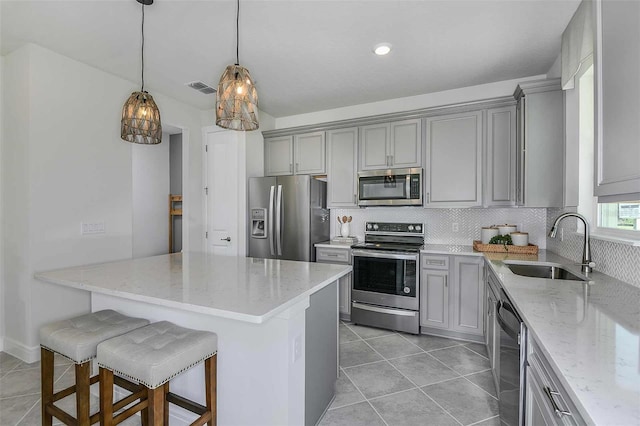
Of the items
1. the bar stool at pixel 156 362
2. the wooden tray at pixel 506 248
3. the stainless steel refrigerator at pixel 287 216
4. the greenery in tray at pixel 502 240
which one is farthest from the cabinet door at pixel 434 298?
the bar stool at pixel 156 362

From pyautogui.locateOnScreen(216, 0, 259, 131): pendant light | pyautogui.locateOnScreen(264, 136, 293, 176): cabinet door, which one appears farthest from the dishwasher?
pyautogui.locateOnScreen(264, 136, 293, 176): cabinet door

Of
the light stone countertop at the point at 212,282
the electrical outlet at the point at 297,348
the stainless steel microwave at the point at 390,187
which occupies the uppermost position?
the stainless steel microwave at the point at 390,187

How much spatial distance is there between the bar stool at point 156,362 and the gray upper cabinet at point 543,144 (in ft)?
9.07

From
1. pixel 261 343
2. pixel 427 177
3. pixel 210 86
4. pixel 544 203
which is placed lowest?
pixel 261 343

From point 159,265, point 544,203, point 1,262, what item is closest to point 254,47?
point 159,265

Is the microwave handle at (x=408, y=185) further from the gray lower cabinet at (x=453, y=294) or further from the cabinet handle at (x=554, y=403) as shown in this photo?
the cabinet handle at (x=554, y=403)

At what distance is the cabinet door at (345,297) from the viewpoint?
11.6 ft

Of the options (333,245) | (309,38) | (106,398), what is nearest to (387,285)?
(333,245)

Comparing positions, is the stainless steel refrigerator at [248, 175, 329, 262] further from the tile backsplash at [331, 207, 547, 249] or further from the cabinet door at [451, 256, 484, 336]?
the cabinet door at [451, 256, 484, 336]

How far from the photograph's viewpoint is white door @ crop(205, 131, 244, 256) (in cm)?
403

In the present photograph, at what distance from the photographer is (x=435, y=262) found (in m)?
3.16

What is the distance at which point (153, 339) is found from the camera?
57.5 inches

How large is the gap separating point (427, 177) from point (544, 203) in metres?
1.11

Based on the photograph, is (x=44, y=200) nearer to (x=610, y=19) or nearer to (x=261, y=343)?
(x=261, y=343)
